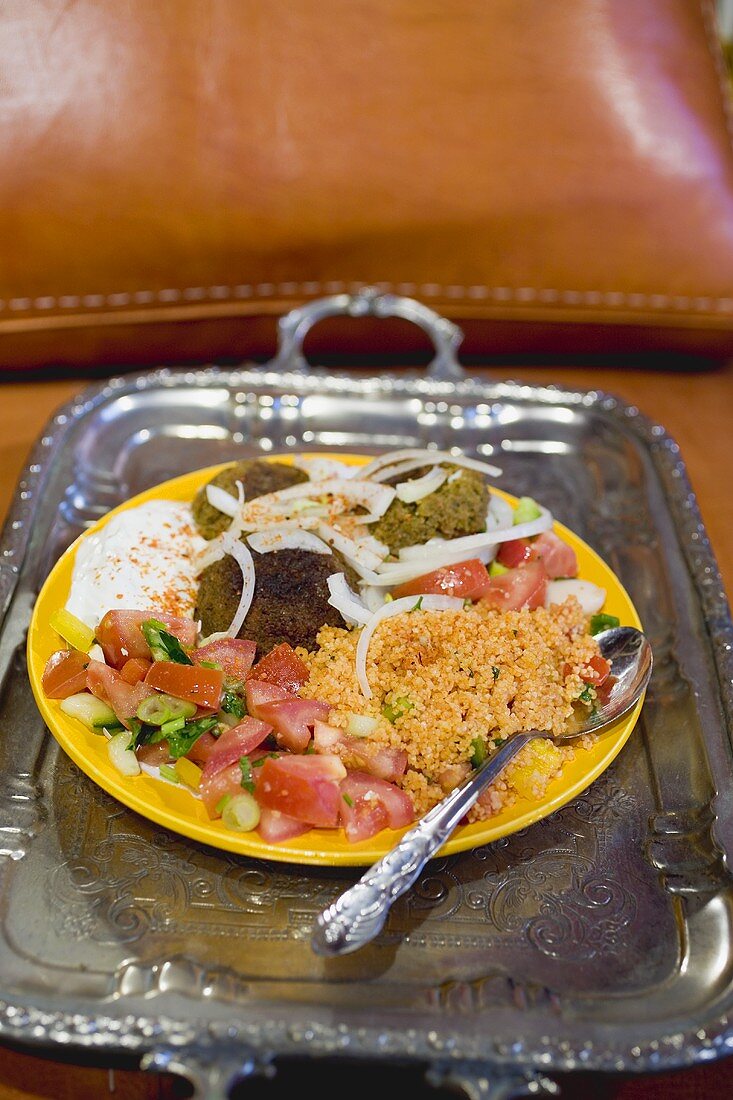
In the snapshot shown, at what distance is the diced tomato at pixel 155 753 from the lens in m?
1.55

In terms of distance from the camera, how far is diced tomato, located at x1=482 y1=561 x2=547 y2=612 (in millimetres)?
1819

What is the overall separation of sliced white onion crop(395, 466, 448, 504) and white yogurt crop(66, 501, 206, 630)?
0.40 meters

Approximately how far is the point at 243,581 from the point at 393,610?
0.27 meters

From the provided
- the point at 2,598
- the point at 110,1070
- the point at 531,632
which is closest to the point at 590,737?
the point at 531,632

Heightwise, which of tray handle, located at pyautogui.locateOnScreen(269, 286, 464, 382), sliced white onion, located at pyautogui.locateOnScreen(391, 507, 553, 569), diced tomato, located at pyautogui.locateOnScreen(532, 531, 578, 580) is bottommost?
diced tomato, located at pyautogui.locateOnScreen(532, 531, 578, 580)

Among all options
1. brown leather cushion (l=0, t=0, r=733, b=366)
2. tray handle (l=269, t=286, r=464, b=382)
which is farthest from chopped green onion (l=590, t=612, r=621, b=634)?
brown leather cushion (l=0, t=0, r=733, b=366)

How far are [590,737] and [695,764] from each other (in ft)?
0.73

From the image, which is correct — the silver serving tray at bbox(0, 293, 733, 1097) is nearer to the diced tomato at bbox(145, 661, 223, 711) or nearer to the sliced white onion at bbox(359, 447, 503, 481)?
the diced tomato at bbox(145, 661, 223, 711)

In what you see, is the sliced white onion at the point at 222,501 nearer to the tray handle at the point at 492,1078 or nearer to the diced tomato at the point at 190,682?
the diced tomato at the point at 190,682

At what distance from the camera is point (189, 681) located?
157cm

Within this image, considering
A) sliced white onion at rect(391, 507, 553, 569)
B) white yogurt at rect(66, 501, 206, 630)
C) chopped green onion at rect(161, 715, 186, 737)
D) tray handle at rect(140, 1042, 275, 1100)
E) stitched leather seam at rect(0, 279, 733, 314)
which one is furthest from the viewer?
stitched leather seam at rect(0, 279, 733, 314)

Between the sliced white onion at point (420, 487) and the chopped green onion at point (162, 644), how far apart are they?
0.55 meters

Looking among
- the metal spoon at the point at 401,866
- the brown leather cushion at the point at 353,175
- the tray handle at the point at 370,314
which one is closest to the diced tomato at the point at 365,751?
the metal spoon at the point at 401,866

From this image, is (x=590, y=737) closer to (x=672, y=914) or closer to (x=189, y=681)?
(x=672, y=914)
